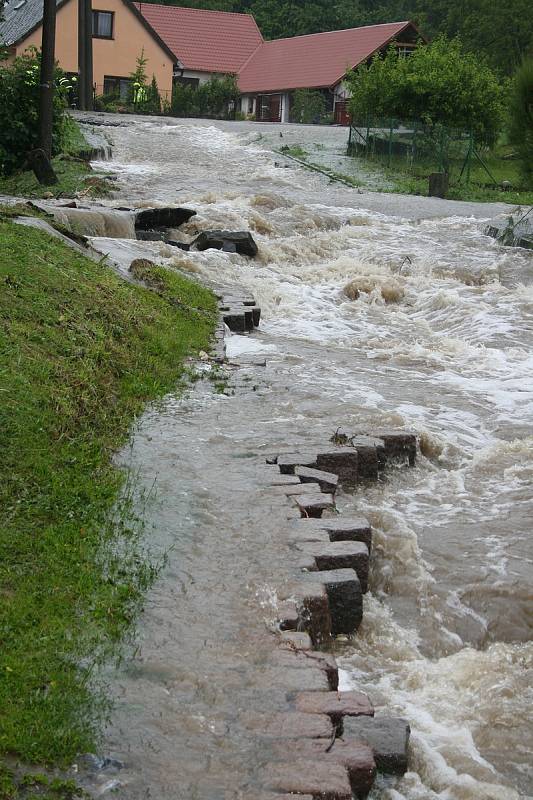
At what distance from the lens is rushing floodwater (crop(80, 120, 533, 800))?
4.25m

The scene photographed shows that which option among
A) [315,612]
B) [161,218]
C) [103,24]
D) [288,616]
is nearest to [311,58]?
[103,24]

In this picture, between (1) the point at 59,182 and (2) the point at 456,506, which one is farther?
(1) the point at 59,182

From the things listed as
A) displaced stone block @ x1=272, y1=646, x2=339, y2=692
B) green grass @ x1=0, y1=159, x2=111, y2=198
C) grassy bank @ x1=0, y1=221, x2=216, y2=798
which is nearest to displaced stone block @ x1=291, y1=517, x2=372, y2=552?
grassy bank @ x1=0, y1=221, x2=216, y2=798

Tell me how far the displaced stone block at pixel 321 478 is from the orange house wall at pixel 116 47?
1542 inches

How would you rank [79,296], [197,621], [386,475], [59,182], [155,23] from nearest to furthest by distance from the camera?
[197,621]
[386,475]
[79,296]
[59,182]
[155,23]

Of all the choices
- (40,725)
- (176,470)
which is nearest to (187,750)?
(40,725)

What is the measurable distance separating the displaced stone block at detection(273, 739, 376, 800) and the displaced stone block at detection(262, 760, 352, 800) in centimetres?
4

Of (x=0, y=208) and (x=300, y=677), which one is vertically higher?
(x=0, y=208)

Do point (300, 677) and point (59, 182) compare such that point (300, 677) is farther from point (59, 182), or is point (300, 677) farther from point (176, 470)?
point (59, 182)

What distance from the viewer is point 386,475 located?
7.89 metres

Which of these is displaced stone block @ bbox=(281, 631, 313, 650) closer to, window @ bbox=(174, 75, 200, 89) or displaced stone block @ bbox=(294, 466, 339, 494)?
displaced stone block @ bbox=(294, 466, 339, 494)

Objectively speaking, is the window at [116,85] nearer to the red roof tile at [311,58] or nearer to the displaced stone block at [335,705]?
the red roof tile at [311,58]

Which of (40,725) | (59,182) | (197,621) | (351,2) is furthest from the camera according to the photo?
(351,2)

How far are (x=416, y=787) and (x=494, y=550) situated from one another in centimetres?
271
